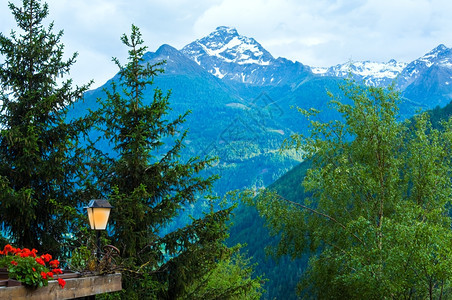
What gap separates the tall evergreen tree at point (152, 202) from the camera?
12.7 m

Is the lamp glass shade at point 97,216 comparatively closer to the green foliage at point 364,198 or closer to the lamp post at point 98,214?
the lamp post at point 98,214

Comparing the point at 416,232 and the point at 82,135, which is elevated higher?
the point at 82,135

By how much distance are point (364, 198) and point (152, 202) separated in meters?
9.60

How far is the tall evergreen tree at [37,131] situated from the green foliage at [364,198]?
8817 millimetres

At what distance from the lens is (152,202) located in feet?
45.9

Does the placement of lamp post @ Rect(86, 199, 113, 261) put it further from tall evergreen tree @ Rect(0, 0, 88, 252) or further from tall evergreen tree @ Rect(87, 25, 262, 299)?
tall evergreen tree @ Rect(0, 0, 88, 252)

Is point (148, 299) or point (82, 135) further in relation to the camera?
point (82, 135)

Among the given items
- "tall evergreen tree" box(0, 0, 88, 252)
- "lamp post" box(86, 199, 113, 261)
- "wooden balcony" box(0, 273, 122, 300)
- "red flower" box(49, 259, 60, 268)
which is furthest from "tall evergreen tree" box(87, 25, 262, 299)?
"red flower" box(49, 259, 60, 268)

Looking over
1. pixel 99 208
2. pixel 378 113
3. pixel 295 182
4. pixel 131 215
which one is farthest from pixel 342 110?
pixel 295 182

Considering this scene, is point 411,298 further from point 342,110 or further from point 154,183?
Answer: point 154,183

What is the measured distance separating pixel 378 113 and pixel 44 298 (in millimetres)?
15553

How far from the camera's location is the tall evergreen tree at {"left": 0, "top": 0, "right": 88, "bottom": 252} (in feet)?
42.0

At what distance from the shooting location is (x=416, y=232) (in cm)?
1447

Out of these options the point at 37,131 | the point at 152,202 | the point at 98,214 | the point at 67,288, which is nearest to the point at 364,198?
the point at 152,202
